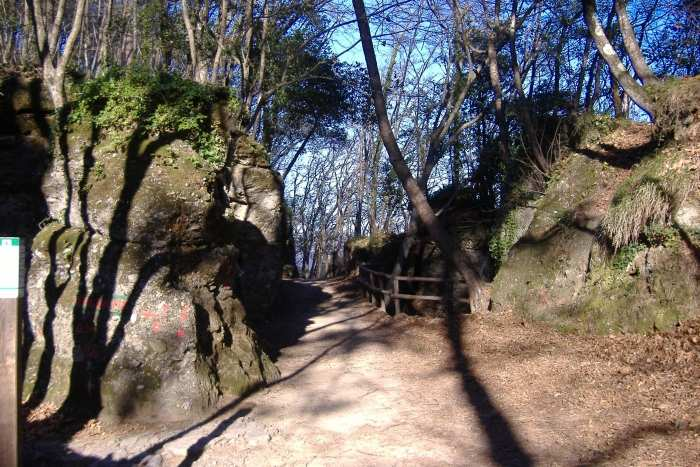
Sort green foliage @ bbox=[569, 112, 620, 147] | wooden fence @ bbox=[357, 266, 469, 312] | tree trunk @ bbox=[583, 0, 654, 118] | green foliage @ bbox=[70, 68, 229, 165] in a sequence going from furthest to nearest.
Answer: wooden fence @ bbox=[357, 266, 469, 312]
green foliage @ bbox=[569, 112, 620, 147]
tree trunk @ bbox=[583, 0, 654, 118]
green foliage @ bbox=[70, 68, 229, 165]

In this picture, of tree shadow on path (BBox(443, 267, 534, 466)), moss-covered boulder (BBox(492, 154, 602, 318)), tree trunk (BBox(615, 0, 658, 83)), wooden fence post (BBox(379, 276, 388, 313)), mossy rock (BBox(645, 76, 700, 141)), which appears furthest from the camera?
wooden fence post (BBox(379, 276, 388, 313))

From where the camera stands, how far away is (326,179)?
4912 cm

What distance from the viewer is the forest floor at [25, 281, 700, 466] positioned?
582 cm

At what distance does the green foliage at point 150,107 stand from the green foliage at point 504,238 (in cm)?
805

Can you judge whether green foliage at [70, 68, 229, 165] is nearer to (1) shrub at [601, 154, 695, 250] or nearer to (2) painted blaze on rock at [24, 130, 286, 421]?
(2) painted blaze on rock at [24, 130, 286, 421]

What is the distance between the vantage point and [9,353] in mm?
3840

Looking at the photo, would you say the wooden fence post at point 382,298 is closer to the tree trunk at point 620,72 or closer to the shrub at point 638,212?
the shrub at point 638,212

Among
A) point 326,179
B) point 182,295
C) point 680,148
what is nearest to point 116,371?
point 182,295

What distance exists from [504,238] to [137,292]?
32.2ft

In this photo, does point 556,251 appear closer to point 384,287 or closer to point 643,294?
point 643,294

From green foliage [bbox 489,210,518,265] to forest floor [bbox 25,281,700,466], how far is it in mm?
4865

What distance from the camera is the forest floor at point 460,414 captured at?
5820 millimetres

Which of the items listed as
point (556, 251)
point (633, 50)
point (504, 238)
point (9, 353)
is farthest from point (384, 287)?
point (9, 353)

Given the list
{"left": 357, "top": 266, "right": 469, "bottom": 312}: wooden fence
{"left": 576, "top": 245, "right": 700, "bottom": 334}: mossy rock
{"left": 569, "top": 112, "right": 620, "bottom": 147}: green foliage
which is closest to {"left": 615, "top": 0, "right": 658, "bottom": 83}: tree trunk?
{"left": 569, "top": 112, "right": 620, "bottom": 147}: green foliage
